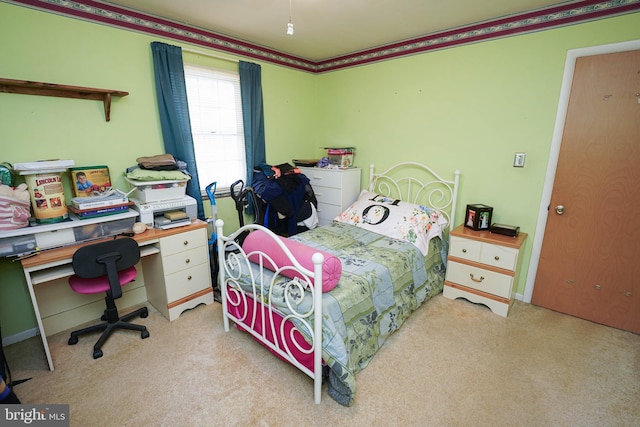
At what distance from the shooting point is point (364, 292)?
6.42ft

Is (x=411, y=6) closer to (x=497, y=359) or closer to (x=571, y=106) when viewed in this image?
(x=571, y=106)

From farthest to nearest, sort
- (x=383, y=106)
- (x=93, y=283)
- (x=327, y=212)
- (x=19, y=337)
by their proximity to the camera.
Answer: (x=327, y=212) → (x=383, y=106) → (x=19, y=337) → (x=93, y=283)

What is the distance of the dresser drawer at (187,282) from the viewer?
243 cm

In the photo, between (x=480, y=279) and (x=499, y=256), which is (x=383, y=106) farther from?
(x=480, y=279)

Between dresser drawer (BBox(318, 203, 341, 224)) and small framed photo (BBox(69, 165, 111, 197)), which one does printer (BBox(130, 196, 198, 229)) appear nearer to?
small framed photo (BBox(69, 165, 111, 197))

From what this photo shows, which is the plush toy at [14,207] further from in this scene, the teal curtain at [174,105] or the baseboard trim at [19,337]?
the teal curtain at [174,105]

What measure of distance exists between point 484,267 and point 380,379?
1389 millimetres

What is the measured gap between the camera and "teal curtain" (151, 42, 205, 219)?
Answer: 8.36ft

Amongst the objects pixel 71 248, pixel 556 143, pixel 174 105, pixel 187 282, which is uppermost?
pixel 174 105

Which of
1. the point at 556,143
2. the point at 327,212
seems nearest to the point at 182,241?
the point at 327,212

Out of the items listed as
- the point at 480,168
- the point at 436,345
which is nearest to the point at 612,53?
the point at 480,168

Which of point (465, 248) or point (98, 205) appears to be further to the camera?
point (465, 248)

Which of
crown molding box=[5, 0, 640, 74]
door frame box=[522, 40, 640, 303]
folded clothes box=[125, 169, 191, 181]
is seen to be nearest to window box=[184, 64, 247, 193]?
crown molding box=[5, 0, 640, 74]

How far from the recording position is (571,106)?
91.7 inches
